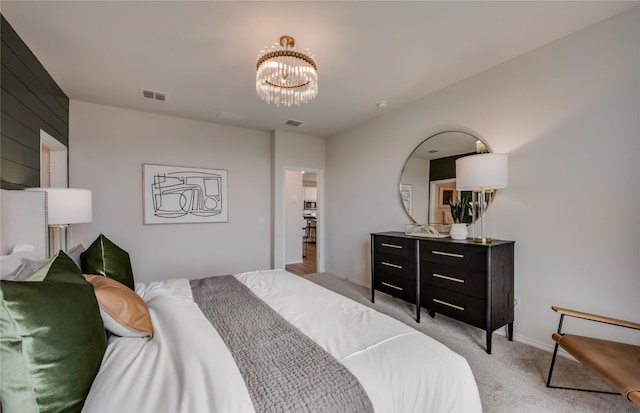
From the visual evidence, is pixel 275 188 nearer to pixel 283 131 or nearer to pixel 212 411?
pixel 283 131

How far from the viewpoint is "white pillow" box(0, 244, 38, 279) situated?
137cm

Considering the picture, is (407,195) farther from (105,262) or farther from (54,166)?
(54,166)

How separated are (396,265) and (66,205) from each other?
10.6 ft

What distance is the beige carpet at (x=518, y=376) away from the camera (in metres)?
1.66

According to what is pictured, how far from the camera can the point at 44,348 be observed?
2.54 feet

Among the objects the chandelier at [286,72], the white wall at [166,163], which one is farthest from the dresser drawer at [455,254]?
the white wall at [166,163]

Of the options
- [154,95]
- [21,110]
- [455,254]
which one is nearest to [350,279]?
[455,254]

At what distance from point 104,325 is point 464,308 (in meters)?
2.61

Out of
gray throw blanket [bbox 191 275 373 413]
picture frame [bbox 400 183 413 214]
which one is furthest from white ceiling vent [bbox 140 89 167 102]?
picture frame [bbox 400 183 413 214]

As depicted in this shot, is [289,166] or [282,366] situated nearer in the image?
[282,366]

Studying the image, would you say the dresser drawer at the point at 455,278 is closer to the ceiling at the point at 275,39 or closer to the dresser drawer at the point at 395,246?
the dresser drawer at the point at 395,246

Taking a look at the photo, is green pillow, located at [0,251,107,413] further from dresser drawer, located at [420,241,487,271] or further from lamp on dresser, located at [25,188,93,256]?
dresser drawer, located at [420,241,487,271]

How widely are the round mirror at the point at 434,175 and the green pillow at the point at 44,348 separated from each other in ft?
10.2

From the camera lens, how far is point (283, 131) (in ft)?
15.5
